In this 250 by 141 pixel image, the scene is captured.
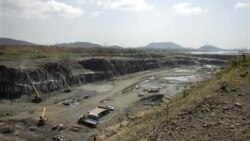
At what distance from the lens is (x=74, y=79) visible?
70812mm

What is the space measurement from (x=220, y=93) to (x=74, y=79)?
54583mm

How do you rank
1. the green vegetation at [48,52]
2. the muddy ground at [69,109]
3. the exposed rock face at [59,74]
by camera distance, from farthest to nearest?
the green vegetation at [48,52] → the exposed rock face at [59,74] → the muddy ground at [69,109]

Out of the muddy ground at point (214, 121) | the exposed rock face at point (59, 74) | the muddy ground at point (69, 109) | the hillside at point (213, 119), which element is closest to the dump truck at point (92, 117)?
the muddy ground at point (69, 109)

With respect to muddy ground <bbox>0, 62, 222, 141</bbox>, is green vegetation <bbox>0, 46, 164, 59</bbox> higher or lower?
higher

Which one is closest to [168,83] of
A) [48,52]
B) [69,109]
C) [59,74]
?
[59,74]

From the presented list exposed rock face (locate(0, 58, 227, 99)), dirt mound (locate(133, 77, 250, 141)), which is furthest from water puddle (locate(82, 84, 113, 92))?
dirt mound (locate(133, 77, 250, 141))

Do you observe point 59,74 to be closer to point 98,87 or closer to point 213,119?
point 98,87

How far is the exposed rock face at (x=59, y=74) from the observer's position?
54750 mm

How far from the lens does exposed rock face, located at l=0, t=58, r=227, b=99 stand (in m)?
54.8

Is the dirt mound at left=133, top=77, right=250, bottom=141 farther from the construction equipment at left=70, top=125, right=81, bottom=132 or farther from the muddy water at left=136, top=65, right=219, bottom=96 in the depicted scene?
the muddy water at left=136, top=65, right=219, bottom=96

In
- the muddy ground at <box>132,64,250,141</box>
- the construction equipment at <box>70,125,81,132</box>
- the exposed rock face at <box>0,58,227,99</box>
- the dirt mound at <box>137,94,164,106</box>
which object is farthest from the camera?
the exposed rock face at <box>0,58,227,99</box>

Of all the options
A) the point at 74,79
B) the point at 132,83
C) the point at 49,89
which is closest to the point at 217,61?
the point at 132,83

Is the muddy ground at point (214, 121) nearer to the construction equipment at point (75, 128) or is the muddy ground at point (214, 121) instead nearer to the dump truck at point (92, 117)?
the construction equipment at point (75, 128)

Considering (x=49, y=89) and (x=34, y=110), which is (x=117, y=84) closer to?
(x=49, y=89)
